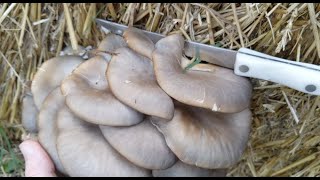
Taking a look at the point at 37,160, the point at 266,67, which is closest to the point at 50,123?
the point at 37,160

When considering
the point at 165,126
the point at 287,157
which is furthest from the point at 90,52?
the point at 287,157

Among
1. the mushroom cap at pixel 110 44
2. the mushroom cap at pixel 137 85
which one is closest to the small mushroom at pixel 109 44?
the mushroom cap at pixel 110 44

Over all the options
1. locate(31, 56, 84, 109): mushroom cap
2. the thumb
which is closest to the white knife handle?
locate(31, 56, 84, 109): mushroom cap

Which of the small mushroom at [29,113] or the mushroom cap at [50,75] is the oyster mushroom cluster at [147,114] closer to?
the mushroom cap at [50,75]

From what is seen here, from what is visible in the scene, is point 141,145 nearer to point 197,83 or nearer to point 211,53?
point 197,83

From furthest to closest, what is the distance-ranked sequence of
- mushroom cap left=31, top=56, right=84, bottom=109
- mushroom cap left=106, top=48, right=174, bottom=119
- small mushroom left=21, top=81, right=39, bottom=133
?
small mushroom left=21, top=81, right=39, bottom=133 < mushroom cap left=31, top=56, right=84, bottom=109 < mushroom cap left=106, top=48, right=174, bottom=119

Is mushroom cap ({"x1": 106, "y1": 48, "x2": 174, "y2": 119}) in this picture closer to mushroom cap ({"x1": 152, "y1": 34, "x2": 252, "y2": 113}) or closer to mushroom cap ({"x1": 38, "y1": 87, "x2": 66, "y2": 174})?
mushroom cap ({"x1": 152, "y1": 34, "x2": 252, "y2": 113})

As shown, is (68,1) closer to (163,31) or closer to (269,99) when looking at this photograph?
(163,31)
